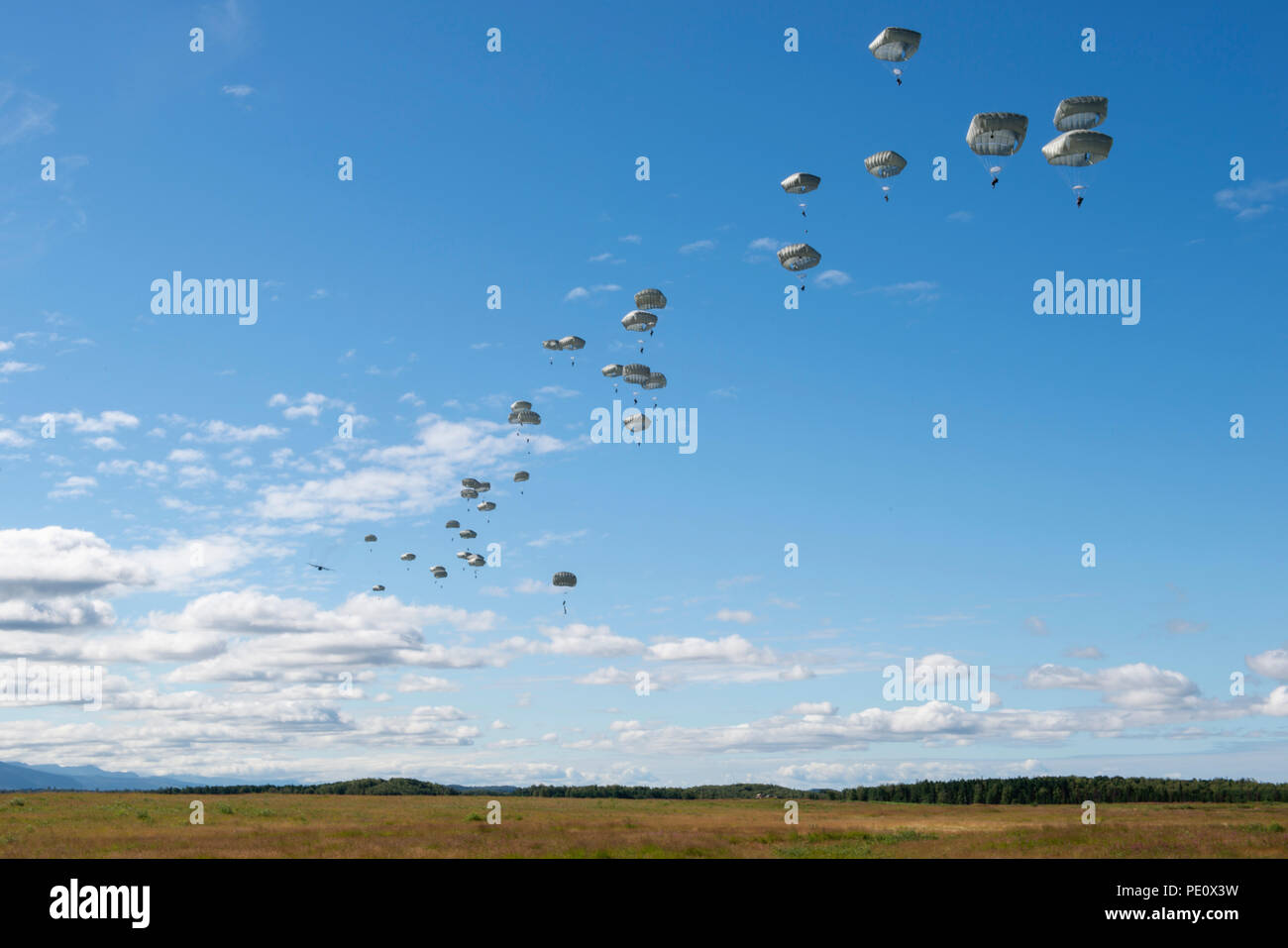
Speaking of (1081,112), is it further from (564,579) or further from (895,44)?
(564,579)

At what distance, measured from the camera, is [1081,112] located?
160 feet

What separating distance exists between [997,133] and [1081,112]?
4.01 metres

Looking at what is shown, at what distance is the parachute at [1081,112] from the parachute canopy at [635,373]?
3504 cm

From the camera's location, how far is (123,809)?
7106cm

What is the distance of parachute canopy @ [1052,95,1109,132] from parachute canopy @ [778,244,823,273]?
1592cm

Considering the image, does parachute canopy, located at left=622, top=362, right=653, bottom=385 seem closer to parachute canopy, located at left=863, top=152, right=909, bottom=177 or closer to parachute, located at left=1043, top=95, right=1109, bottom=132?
parachute canopy, located at left=863, top=152, right=909, bottom=177

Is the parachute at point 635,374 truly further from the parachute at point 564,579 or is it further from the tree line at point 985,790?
the tree line at point 985,790
